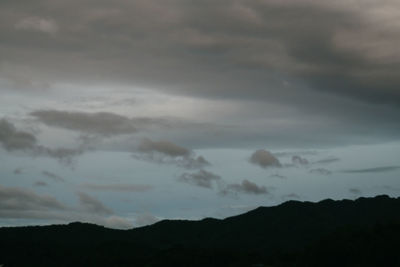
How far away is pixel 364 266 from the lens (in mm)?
A: 199750

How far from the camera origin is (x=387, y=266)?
200 m

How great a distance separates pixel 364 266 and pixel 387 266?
27.3ft
